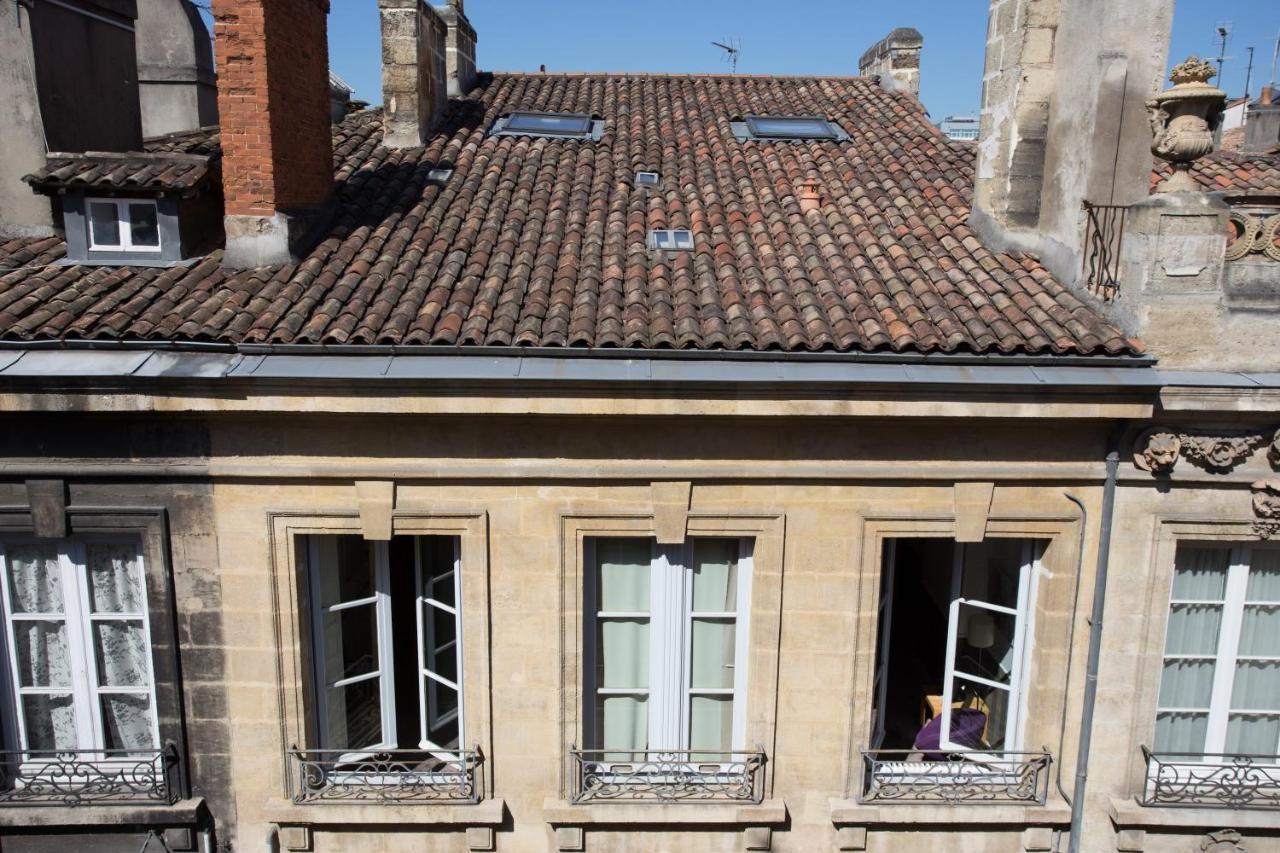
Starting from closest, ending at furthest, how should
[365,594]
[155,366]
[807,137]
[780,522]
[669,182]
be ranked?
[155,366] → [780,522] → [365,594] → [669,182] → [807,137]

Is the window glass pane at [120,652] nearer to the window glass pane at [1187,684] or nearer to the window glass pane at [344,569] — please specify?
the window glass pane at [344,569]

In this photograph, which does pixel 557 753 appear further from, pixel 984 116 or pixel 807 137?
pixel 807 137

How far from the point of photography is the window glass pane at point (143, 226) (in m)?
7.48

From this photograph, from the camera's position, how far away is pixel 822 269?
719 centimetres

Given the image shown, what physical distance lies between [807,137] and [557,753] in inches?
301

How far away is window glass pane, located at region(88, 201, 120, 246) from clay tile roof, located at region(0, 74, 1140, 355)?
37 cm

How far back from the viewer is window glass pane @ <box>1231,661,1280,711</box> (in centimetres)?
688

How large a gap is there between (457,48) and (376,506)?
25.5 ft

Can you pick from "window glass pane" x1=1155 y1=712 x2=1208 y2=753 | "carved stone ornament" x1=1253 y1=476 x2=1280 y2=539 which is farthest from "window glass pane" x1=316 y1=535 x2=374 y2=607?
"carved stone ornament" x1=1253 y1=476 x2=1280 y2=539

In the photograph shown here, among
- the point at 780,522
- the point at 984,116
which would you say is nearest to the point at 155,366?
the point at 780,522

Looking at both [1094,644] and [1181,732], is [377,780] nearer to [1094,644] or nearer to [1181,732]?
[1094,644]

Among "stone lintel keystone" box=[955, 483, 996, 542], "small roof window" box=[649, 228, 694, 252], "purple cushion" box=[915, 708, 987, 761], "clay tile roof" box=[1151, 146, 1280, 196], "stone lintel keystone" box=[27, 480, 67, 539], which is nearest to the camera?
"stone lintel keystone" box=[27, 480, 67, 539]

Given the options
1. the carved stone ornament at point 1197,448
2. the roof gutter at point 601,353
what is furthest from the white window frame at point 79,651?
the carved stone ornament at point 1197,448

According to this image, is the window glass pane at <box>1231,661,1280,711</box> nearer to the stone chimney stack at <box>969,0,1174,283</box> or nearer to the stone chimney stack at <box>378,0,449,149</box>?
the stone chimney stack at <box>969,0,1174,283</box>
